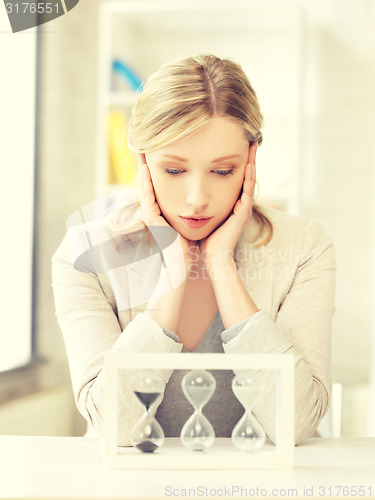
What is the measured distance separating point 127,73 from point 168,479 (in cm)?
121

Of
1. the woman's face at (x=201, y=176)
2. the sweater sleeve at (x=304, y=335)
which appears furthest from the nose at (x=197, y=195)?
the sweater sleeve at (x=304, y=335)

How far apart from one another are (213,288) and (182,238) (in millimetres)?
87

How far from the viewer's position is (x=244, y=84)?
3.04 feet

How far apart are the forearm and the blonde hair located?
0.19 meters

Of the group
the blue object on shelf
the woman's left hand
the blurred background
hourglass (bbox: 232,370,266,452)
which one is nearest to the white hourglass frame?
hourglass (bbox: 232,370,266,452)

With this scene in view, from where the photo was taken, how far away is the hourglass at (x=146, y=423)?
0.69 meters

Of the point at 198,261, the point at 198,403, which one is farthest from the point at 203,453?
the point at 198,261

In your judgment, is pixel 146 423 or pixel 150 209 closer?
pixel 146 423

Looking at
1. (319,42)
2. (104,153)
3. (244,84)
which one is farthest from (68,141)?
(244,84)

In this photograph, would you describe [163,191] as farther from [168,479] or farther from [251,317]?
[168,479]

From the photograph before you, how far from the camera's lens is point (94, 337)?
855 mm

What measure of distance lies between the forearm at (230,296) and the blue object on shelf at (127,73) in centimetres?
88

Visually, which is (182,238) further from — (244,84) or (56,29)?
(56,29)

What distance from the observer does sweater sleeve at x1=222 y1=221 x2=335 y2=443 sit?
31.1 inches
